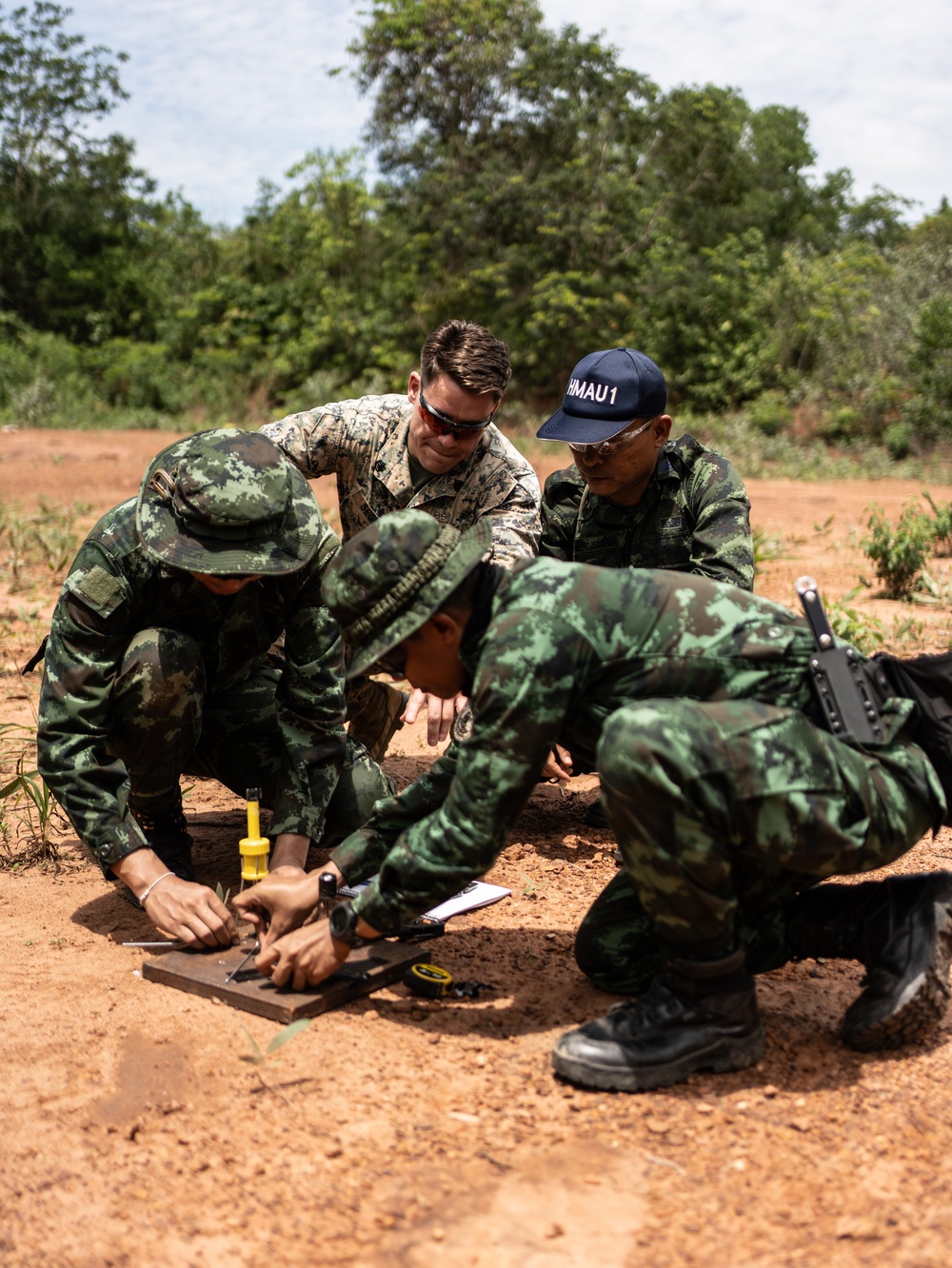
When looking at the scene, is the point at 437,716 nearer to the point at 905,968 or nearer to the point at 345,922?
the point at 345,922

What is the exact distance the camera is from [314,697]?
3.21 meters

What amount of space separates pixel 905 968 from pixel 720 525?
1.65 meters

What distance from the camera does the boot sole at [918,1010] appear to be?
89.1 inches

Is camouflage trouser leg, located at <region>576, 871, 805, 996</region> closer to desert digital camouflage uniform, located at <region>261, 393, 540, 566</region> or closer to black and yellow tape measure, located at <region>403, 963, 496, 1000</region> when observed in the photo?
black and yellow tape measure, located at <region>403, 963, 496, 1000</region>

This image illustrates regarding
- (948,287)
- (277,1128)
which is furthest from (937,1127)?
(948,287)

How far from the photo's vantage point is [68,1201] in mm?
1913

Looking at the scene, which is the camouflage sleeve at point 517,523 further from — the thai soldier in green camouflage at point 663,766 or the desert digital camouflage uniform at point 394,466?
the thai soldier in green camouflage at point 663,766

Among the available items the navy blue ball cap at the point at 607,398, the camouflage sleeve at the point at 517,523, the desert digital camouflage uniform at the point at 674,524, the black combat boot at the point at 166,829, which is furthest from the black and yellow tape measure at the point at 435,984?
the navy blue ball cap at the point at 607,398

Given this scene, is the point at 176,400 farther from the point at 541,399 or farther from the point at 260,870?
the point at 260,870

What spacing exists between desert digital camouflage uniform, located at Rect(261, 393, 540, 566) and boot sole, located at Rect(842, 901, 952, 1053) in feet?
6.44

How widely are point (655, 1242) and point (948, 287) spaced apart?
19297mm

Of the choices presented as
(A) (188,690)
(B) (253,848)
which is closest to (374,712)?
Result: (A) (188,690)

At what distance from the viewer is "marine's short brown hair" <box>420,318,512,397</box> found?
363 centimetres

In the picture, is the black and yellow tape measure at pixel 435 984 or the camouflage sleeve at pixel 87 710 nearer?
the black and yellow tape measure at pixel 435 984
